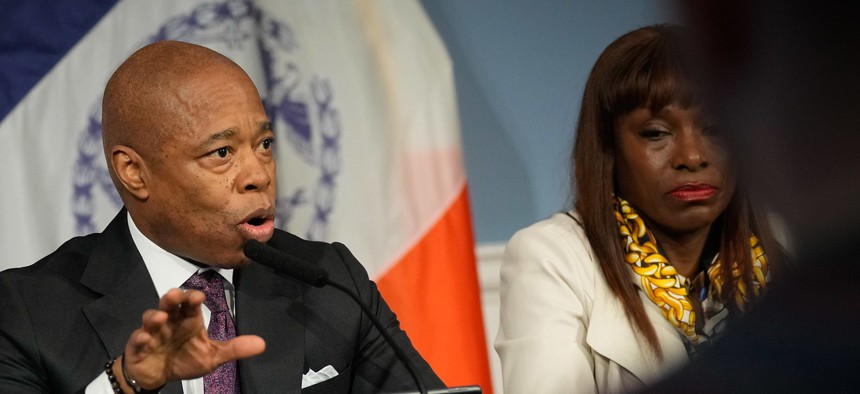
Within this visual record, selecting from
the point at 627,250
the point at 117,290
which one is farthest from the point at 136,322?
the point at 627,250

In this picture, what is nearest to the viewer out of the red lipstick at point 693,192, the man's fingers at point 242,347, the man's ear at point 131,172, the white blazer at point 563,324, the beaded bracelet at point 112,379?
the man's fingers at point 242,347

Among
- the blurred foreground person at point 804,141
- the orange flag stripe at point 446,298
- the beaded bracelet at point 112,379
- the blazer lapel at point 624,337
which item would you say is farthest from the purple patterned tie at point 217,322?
the blurred foreground person at point 804,141

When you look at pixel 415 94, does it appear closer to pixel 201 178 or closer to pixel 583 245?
pixel 583 245

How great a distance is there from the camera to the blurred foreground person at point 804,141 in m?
0.27

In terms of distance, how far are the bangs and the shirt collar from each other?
2.88 feet

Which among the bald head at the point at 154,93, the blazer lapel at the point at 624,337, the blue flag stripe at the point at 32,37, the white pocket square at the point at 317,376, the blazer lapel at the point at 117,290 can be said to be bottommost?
the blazer lapel at the point at 624,337

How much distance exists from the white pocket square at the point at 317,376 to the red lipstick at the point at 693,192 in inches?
30.5

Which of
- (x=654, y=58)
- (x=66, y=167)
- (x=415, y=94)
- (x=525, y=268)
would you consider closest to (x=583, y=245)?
(x=525, y=268)

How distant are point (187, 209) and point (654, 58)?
962 millimetres

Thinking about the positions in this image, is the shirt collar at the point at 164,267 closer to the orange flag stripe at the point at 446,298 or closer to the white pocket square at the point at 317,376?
the white pocket square at the point at 317,376

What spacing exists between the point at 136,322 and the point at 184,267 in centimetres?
12

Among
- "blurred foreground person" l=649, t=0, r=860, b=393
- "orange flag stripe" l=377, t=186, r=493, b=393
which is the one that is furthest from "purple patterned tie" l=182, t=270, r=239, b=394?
"blurred foreground person" l=649, t=0, r=860, b=393

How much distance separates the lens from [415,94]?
2553mm

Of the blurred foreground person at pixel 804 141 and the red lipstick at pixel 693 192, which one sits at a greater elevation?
the blurred foreground person at pixel 804 141
